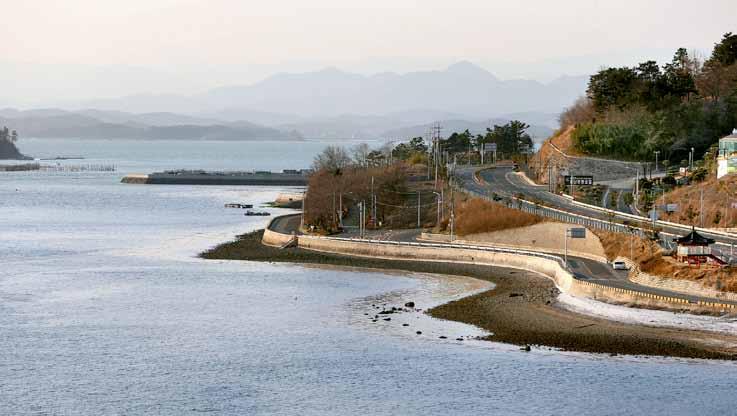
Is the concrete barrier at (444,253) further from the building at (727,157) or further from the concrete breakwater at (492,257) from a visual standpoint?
the building at (727,157)

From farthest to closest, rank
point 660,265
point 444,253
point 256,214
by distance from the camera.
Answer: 1. point 256,214
2. point 444,253
3. point 660,265

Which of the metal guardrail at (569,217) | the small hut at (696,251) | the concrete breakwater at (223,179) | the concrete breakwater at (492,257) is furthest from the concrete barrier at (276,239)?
the concrete breakwater at (223,179)

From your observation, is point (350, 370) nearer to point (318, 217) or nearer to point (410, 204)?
point (318, 217)

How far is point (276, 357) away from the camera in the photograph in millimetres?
46500

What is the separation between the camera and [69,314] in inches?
2221

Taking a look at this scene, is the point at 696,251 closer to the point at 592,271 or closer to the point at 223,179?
the point at 592,271

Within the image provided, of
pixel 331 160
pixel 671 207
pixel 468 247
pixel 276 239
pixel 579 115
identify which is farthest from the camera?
pixel 579 115

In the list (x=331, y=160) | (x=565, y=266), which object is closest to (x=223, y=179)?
(x=331, y=160)

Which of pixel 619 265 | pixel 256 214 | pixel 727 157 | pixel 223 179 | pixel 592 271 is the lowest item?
pixel 256 214

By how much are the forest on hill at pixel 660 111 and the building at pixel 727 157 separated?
10472mm

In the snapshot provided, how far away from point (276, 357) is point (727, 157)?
4321cm

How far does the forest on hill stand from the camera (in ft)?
343

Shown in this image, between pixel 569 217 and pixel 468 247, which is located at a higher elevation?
pixel 569 217

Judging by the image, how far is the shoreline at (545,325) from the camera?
45.9 metres
